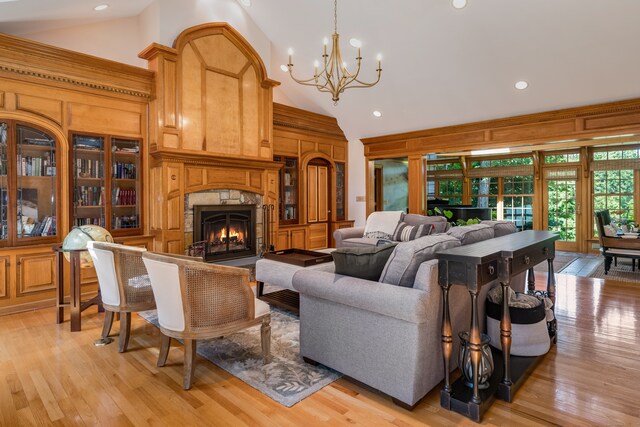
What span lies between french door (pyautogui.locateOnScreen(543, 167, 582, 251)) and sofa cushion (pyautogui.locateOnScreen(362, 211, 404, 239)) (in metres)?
4.79

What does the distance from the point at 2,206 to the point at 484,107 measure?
22.8ft

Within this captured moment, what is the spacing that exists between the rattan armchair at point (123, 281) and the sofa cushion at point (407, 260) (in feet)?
6.53

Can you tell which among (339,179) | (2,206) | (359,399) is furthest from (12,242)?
(339,179)

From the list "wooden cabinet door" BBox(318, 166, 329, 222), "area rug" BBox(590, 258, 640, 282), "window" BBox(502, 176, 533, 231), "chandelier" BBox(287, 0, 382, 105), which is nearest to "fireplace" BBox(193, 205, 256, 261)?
"wooden cabinet door" BBox(318, 166, 329, 222)

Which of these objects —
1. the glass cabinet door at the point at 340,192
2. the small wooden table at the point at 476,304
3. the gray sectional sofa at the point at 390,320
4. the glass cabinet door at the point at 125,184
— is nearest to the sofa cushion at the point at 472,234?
the gray sectional sofa at the point at 390,320

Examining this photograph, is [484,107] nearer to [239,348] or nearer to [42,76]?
[239,348]

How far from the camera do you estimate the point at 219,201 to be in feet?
19.2

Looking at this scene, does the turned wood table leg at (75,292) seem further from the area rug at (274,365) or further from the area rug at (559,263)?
the area rug at (559,263)

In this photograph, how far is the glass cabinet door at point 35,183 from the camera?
4.29 m

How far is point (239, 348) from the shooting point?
10.4ft

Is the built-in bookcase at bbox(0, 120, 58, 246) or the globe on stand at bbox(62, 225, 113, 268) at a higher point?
the built-in bookcase at bbox(0, 120, 58, 246)

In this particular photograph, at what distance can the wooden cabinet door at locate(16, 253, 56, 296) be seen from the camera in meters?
4.26

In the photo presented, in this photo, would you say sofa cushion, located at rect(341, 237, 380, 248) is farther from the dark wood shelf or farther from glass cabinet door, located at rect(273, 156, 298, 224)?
the dark wood shelf

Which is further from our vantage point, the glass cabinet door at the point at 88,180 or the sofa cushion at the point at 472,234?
the glass cabinet door at the point at 88,180
